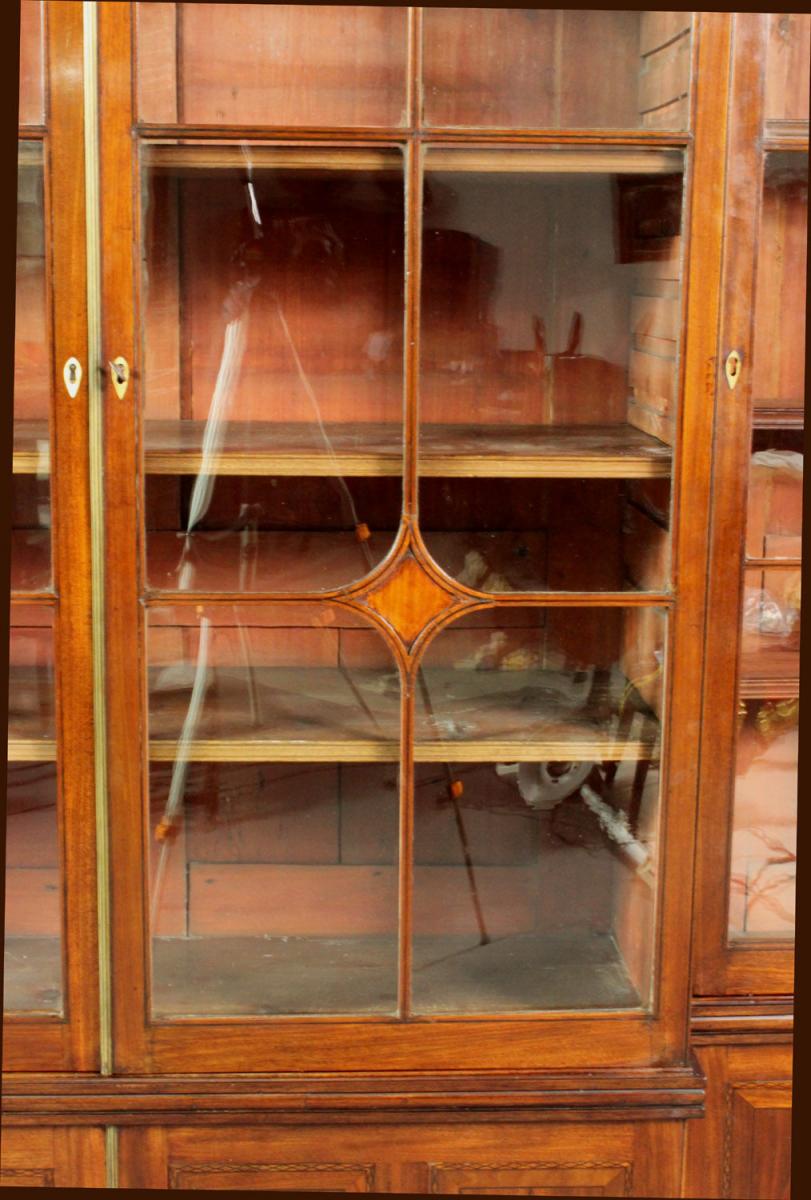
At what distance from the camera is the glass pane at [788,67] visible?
7.11ft

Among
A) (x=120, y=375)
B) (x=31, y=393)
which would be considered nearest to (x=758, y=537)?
(x=120, y=375)

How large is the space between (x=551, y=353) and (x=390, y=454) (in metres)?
0.27

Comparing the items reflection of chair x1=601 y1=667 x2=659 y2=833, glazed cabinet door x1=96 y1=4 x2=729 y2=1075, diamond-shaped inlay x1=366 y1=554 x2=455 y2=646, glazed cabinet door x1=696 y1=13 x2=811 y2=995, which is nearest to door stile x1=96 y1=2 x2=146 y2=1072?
glazed cabinet door x1=96 y1=4 x2=729 y2=1075

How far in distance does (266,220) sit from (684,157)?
0.55 metres

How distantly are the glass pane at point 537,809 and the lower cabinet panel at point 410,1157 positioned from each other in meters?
0.17

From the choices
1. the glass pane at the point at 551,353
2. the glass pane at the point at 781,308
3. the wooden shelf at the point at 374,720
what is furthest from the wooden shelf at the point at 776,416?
the wooden shelf at the point at 374,720

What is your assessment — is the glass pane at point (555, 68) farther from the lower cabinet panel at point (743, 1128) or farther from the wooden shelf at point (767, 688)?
the lower cabinet panel at point (743, 1128)

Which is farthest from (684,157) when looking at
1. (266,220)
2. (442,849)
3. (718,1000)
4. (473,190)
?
(718,1000)

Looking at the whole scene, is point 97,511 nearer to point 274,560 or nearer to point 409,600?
point 274,560

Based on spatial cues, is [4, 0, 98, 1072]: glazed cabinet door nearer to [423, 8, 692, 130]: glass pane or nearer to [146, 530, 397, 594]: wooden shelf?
[146, 530, 397, 594]: wooden shelf

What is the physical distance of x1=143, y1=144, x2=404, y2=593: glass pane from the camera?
7.21 ft

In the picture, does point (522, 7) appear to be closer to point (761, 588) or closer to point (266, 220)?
point (266, 220)

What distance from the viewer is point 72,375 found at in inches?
84.7

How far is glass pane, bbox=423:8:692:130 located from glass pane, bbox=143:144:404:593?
141mm
